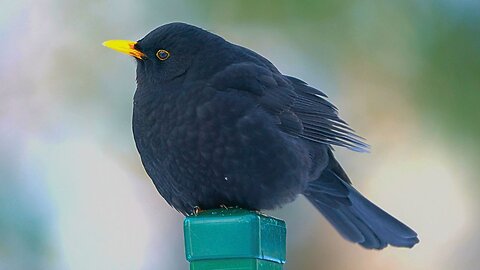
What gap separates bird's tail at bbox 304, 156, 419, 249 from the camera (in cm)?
554

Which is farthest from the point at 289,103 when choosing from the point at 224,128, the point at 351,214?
the point at 351,214

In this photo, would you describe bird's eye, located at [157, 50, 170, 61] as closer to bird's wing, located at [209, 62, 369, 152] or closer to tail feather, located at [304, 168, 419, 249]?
bird's wing, located at [209, 62, 369, 152]

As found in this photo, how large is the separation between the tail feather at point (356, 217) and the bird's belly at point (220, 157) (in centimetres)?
78

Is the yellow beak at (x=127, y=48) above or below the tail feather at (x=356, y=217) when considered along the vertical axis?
above

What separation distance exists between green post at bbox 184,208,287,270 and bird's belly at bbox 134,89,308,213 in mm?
916

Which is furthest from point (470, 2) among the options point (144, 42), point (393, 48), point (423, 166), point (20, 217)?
point (20, 217)

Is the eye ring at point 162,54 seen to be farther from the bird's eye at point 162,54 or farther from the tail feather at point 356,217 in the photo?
the tail feather at point 356,217

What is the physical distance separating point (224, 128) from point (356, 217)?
1233 millimetres

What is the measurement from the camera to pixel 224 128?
4812 millimetres

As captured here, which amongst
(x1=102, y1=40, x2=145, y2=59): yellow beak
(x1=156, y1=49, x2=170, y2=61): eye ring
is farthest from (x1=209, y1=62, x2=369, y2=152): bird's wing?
(x1=102, y1=40, x2=145, y2=59): yellow beak

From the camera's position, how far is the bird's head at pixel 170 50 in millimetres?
5125

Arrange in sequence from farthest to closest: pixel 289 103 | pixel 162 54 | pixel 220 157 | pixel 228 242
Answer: pixel 289 103
pixel 162 54
pixel 220 157
pixel 228 242

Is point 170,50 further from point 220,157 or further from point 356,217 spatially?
point 356,217

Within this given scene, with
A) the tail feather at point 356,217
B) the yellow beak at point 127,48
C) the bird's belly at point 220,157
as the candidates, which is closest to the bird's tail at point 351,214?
the tail feather at point 356,217
